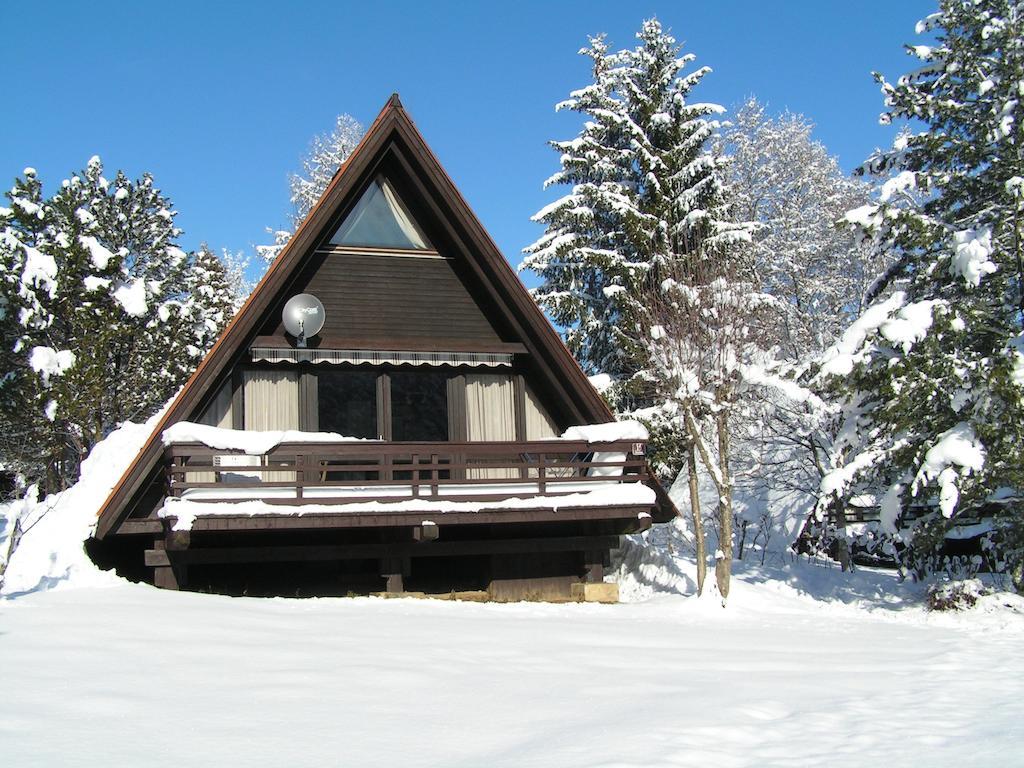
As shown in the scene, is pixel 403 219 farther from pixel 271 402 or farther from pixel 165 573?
pixel 165 573

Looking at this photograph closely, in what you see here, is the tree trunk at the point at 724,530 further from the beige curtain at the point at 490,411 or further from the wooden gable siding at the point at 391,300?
the wooden gable siding at the point at 391,300

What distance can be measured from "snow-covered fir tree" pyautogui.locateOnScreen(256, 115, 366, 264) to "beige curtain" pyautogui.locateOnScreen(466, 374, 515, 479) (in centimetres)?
1702

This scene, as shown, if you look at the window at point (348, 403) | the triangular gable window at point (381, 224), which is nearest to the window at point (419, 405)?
the window at point (348, 403)

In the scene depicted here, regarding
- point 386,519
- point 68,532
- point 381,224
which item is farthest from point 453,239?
point 68,532

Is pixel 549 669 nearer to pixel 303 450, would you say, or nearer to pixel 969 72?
pixel 303 450

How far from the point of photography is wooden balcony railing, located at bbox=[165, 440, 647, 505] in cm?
1230

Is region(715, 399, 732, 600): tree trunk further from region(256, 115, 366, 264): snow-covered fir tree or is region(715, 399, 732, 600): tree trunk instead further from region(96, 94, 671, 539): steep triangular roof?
region(256, 115, 366, 264): snow-covered fir tree

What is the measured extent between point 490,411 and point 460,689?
8.72 m

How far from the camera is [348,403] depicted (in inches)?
577

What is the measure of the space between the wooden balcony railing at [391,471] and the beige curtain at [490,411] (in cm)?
37

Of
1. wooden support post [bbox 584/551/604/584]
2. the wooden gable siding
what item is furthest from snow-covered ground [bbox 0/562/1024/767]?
the wooden gable siding

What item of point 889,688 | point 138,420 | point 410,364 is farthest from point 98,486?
point 889,688

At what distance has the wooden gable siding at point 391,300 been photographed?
1450 cm

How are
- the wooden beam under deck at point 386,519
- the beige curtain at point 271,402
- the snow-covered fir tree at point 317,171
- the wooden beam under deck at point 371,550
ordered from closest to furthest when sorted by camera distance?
the wooden beam under deck at point 386,519 → the wooden beam under deck at point 371,550 → the beige curtain at point 271,402 → the snow-covered fir tree at point 317,171
